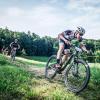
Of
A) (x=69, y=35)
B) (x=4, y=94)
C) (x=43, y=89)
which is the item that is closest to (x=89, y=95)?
(x=43, y=89)

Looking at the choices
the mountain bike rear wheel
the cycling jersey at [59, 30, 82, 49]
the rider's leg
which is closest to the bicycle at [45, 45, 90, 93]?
the rider's leg

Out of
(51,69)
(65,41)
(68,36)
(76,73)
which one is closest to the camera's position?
(76,73)

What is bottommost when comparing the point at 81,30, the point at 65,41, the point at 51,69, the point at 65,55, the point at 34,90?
the point at 34,90

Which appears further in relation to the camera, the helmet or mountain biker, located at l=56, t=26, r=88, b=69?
mountain biker, located at l=56, t=26, r=88, b=69

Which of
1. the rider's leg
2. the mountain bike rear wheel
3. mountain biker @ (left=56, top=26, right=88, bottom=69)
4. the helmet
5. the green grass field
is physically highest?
the helmet

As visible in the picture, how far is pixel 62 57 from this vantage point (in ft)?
30.7

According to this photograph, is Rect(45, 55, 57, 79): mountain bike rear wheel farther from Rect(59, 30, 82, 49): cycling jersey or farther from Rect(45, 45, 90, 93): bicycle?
Rect(45, 45, 90, 93): bicycle

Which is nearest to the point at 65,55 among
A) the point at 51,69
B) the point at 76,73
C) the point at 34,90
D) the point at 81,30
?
the point at 76,73

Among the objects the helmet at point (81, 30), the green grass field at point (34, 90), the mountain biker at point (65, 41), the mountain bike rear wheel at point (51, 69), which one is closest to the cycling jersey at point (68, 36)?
the mountain biker at point (65, 41)

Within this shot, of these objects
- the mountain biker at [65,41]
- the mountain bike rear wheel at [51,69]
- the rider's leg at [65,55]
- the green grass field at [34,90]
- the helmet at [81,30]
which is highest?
the helmet at [81,30]

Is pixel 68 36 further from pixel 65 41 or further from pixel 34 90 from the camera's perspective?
pixel 34 90

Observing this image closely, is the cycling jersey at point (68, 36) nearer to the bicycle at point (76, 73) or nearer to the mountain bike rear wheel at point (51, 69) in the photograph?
the bicycle at point (76, 73)

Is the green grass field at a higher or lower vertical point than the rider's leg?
lower

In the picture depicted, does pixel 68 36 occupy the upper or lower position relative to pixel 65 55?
upper
